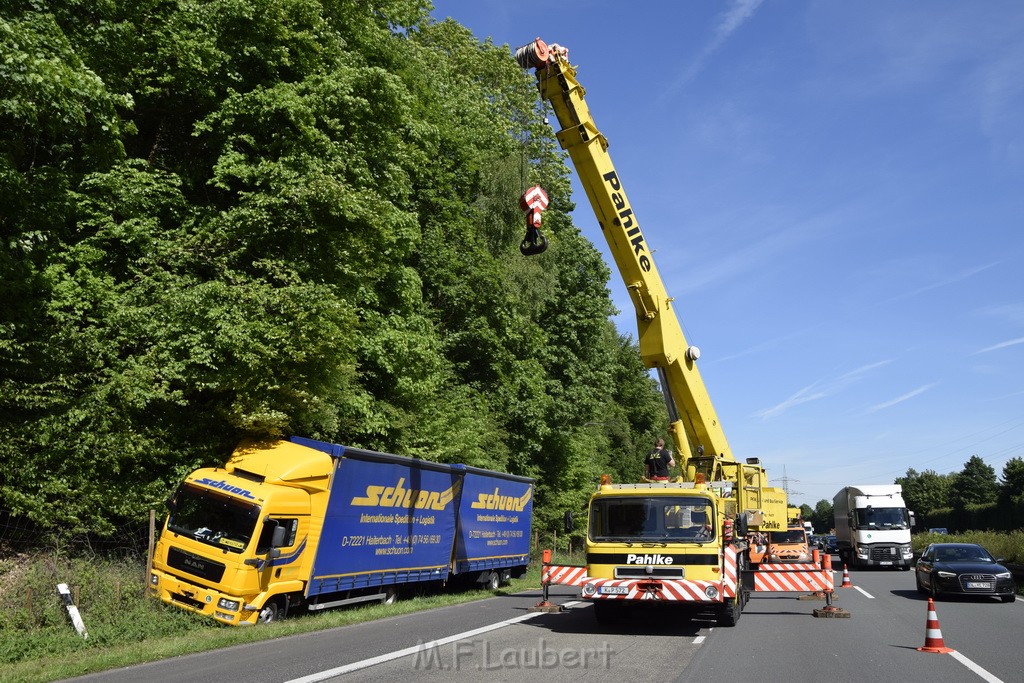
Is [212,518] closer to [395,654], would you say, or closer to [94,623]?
[94,623]

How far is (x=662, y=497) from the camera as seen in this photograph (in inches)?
Result: 530

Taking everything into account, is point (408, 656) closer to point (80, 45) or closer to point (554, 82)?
point (554, 82)

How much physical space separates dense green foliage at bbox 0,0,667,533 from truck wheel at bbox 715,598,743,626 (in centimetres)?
829

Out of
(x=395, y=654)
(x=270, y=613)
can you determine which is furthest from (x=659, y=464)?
(x=270, y=613)

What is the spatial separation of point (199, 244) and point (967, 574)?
17857 millimetres

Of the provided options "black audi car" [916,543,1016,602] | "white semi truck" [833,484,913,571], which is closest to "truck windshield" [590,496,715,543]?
"black audi car" [916,543,1016,602]

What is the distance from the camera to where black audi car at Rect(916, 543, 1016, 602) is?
18203mm

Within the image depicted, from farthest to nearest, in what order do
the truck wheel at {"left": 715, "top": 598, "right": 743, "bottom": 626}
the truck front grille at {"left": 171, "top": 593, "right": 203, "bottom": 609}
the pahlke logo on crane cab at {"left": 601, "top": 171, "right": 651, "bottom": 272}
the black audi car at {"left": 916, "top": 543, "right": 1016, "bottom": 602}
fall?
the black audi car at {"left": 916, "top": 543, "right": 1016, "bottom": 602}
the pahlke logo on crane cab at {"left": 601, "top": 171, "right": 651, "bottom": 272}
the truck wheel at {"left": 715, "top": 598, "right": 743, "bottom": 626}
the truck front grille at {"left": 171, "top": 593, "right": 203, "bottom": 609}

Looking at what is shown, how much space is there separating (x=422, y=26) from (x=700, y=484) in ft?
84.7

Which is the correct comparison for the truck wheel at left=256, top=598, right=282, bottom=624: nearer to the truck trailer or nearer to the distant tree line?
the truck trailer

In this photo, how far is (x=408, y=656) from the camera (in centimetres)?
1021

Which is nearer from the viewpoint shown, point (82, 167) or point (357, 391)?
point (82, 167)

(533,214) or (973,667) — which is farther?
(533,214)

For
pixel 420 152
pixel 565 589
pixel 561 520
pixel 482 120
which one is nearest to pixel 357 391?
pixel 420 152
